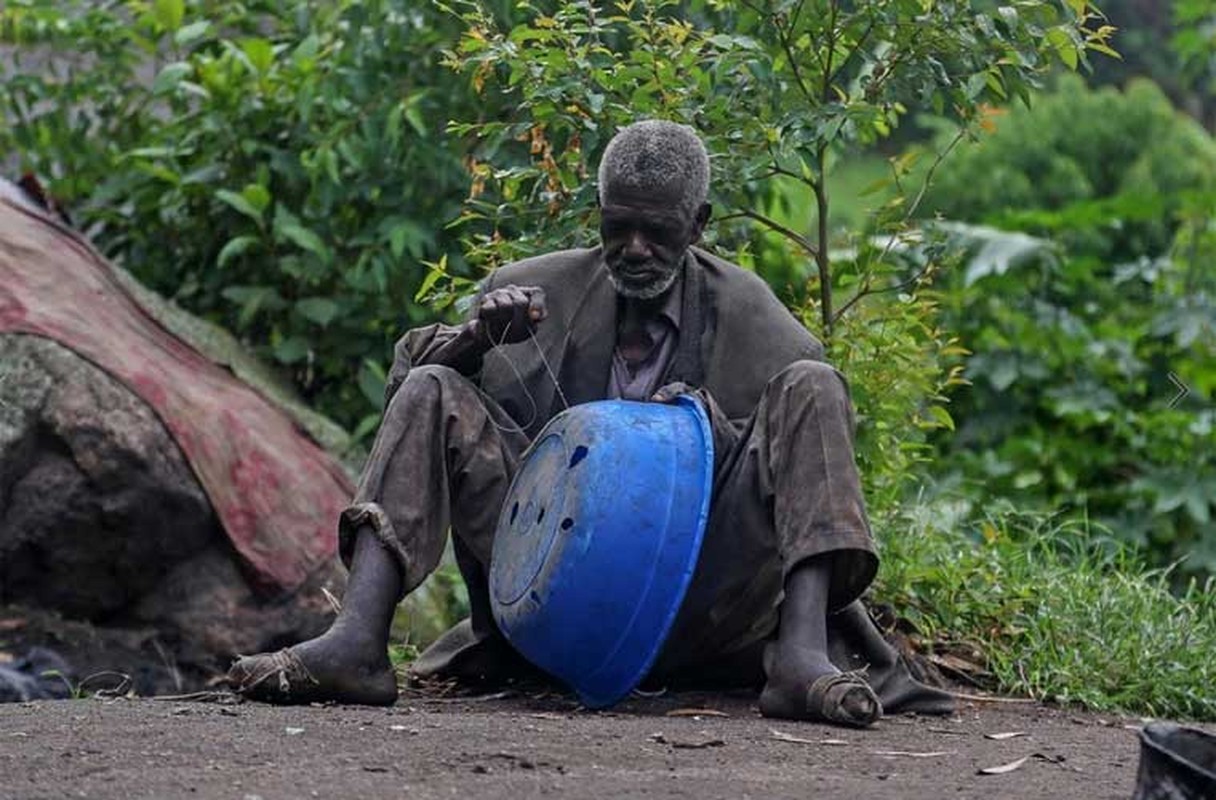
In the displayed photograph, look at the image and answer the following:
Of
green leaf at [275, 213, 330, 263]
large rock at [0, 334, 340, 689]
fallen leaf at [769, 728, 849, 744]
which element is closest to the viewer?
fallen leaf at [769, 728, 849, 744]

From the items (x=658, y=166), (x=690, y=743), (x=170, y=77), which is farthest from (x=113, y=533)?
(x=690, y=743)

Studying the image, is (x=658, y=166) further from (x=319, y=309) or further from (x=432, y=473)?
(x=319, y=309)

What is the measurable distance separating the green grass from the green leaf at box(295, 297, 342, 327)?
2.58 metres

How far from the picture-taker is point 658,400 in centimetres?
535

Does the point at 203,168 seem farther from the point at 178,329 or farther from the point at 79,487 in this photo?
the point at 79,487

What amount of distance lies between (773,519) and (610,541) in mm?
460

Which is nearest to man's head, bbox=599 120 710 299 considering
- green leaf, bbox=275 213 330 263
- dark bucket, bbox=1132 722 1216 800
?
dark bucket, bbox=1132 722 1216 800

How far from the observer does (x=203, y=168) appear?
29.4ft

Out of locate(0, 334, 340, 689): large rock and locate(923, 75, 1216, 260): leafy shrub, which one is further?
locate(923, 75, 1216, 260): leafy shrub

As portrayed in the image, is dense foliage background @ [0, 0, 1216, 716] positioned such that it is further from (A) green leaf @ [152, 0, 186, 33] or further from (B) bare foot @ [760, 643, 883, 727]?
(B) bare foot @ [760, 643, 883, 727]

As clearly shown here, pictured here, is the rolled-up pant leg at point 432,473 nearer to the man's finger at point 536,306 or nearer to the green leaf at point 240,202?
the man's finger at point 536,306

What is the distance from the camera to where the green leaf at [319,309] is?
28.3 feet

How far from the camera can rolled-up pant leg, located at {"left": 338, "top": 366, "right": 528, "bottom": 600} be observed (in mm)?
5219

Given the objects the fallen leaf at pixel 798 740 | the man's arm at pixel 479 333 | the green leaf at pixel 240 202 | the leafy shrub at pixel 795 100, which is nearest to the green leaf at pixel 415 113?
the green leaf at pixel 240 202
